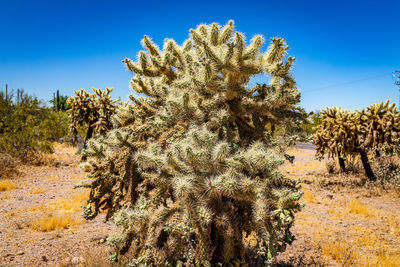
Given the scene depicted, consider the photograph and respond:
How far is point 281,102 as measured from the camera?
111 inches

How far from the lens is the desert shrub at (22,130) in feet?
40.2

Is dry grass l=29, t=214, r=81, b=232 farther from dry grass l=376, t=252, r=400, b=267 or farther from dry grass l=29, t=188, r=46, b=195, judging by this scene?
dry grass l=376, t=252, r=400, b=267

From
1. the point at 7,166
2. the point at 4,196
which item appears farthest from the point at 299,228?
the point at 7,166

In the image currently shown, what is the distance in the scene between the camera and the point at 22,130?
1309cm

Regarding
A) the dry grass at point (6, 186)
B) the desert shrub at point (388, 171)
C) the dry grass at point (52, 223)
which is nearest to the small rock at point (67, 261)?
the dry grass at point (52, 223)

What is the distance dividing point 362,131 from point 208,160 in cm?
947

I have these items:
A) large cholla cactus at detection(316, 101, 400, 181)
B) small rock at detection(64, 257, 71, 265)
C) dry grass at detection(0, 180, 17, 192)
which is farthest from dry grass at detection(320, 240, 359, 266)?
dry grass at detection(0, 180, 17, 192)

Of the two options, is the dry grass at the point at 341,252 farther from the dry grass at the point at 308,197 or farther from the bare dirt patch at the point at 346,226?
the dry grass at the point at 308,197

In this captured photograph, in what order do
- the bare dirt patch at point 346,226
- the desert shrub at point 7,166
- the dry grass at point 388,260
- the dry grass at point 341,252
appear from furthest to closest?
the desert shrub at point 7,166, the bare dirt patch at point 346,226, the dry grass at point 341,252, the dry grass at point 388,260

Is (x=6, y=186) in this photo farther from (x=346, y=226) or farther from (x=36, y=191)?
(x=346, y=226)

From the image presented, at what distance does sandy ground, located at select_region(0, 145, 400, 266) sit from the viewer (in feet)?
14.4


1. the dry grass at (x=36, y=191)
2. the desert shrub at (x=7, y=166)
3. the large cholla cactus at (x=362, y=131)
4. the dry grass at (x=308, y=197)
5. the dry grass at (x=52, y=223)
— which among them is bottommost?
the dry grass at (x=308, y=197)

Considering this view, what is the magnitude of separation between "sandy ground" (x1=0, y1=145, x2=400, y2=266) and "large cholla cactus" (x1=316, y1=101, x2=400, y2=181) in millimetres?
1200

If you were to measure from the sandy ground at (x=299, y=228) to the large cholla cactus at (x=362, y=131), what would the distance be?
3.94 feet
